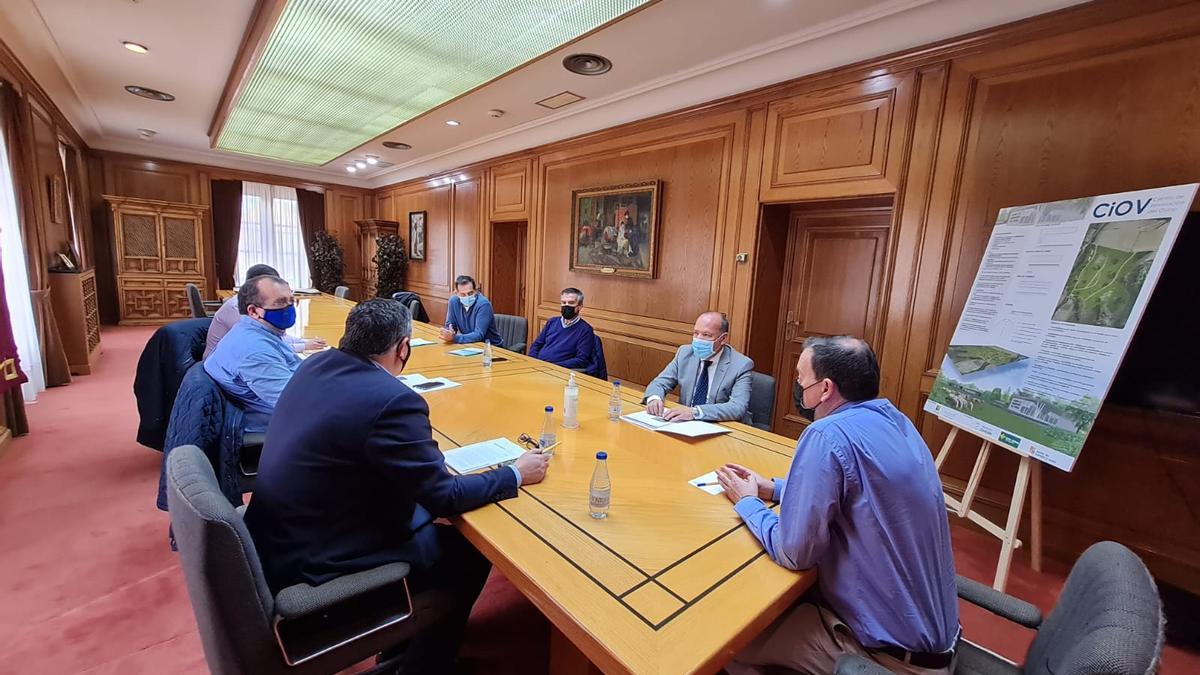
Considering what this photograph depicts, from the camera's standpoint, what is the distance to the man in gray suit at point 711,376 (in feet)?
7.93

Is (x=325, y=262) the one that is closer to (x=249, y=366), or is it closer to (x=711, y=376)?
(x=249, y=366)

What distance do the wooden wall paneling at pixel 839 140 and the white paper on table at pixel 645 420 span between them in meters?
2.13

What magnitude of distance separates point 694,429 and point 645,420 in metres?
0.22

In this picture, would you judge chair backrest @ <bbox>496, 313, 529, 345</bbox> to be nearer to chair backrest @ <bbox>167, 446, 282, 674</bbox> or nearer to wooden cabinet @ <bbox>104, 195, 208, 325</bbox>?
chair backrest @ <bbox>167, 446, 282, 674</bbox>

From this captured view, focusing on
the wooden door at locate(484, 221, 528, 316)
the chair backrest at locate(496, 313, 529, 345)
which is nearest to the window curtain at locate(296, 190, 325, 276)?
the wooden door at locate(484, 221, 528, 316)

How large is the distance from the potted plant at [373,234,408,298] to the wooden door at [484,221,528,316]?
284cm

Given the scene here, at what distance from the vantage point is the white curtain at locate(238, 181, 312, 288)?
8641 millimetres

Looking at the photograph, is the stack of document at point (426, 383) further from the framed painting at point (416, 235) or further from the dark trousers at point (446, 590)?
the framed painting at point (416, 235)

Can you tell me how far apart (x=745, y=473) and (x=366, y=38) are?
3827 mm

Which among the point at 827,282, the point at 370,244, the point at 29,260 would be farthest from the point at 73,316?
the point at 827,282

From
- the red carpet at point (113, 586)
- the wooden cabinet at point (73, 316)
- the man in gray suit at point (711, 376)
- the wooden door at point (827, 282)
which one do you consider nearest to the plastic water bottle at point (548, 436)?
the man in gray suit at point (711, 376)

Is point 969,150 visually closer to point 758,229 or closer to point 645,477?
point 758,229

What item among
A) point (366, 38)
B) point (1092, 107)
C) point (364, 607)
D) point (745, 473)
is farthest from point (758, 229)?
point (364, 607)

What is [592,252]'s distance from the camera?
5.06m
